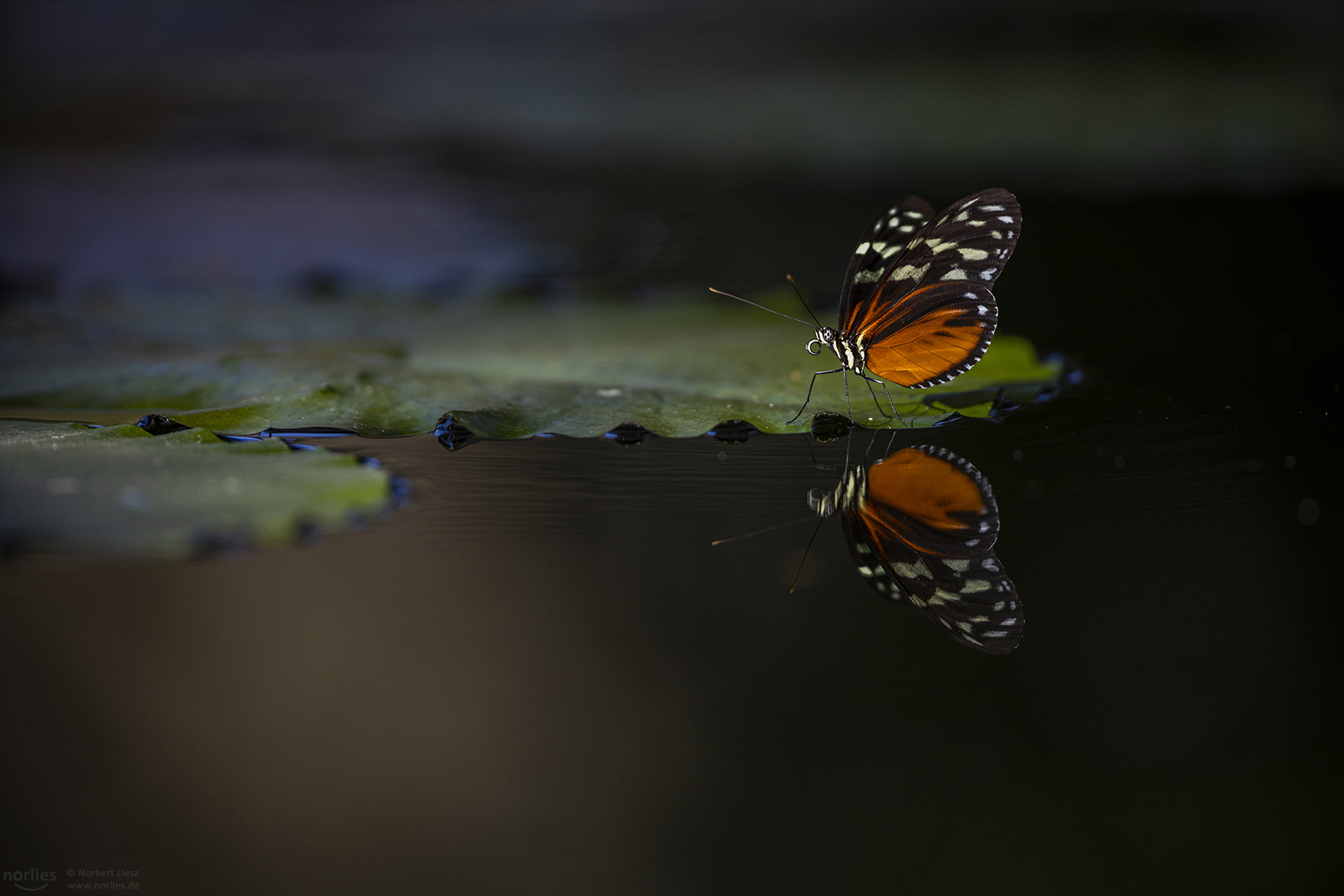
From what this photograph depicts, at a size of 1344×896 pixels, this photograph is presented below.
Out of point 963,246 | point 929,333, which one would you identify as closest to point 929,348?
point 929,333

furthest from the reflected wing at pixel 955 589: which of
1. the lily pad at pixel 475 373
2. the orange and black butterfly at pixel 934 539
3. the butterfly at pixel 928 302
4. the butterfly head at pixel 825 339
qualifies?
the butterfly head at pixel 825 339

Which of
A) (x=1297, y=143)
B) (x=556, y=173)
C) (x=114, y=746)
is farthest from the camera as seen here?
(x=556, y=173)

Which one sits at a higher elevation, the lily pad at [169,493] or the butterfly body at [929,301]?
the butterfly body at [929,301]

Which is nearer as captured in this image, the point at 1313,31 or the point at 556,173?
the point at 556,173

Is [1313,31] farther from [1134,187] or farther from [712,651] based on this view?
[712,651]

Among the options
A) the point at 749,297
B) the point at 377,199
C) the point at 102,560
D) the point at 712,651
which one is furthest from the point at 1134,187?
the point at 102,560

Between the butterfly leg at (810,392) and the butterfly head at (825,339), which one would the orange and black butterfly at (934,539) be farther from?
the butterfly head at (825,339)

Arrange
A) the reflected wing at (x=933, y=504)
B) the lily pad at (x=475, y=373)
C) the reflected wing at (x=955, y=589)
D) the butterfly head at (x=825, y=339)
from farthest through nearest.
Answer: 1. the butterfly head at (x=825, y=339)
2. the lily pad at (x=475, y=373)
3. the reflected wing at (x=933, y=504)
4. the reflected wing at (x=955, y=589)

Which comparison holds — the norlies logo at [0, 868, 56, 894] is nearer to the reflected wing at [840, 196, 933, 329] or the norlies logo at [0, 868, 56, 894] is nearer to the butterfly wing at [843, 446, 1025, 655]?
the butterfly wing at [843, 446, 1025, 655]
